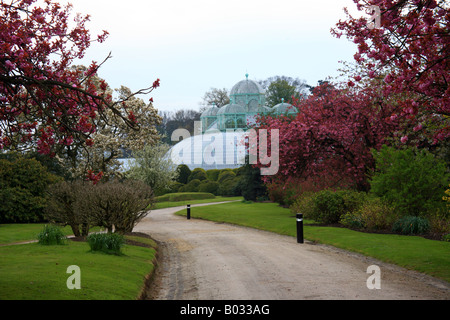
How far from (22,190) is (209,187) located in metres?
33.3

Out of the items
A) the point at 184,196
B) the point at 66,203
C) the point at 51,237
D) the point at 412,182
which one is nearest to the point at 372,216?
the point at 412,182

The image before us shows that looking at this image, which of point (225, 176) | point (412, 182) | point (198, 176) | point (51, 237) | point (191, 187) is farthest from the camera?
point (198, 176)

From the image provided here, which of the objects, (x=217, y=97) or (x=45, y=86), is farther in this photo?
(x=217, y=97)

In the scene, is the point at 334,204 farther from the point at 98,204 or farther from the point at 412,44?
the point at 412,44

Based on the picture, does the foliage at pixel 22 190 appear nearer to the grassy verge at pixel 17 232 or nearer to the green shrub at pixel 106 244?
the grassy verge at pixel 17 232

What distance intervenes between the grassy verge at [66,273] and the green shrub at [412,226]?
9.67 metres

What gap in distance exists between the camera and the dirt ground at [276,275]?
9203 mm

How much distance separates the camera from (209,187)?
5997 centimetres

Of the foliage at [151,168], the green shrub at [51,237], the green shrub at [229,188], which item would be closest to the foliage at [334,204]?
the green shrub at [51,237]

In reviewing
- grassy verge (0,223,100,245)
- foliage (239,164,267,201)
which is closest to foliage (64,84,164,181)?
grassy verge (0,223,100,245)

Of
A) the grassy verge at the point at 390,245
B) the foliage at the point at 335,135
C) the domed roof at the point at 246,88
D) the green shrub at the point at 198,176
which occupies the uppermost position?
the domed roof at the point at 246,88

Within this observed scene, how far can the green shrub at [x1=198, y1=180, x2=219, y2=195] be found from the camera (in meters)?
59.8

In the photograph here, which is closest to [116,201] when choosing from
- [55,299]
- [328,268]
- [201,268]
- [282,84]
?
[201,268]

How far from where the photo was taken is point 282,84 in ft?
312
